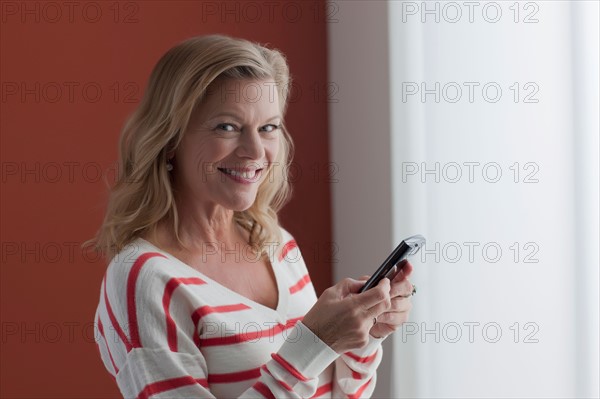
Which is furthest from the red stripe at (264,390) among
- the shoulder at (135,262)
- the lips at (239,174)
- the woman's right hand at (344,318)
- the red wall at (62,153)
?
the red wall at (62,153)

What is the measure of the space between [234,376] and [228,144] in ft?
1.23

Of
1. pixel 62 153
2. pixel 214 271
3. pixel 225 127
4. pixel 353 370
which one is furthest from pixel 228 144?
pixel 62 153

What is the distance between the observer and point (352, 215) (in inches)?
86.7

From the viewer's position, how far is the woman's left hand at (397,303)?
1301 millimetres

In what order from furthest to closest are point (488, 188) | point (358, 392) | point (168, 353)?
point (488, 188), point (358, 392), point (168, 353)

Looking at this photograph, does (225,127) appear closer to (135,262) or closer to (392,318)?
(135,262)

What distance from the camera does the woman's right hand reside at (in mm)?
1196

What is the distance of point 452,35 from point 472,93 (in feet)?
0.52

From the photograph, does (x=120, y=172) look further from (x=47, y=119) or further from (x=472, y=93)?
(x=47, y=119)

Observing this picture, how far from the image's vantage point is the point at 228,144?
4.27 ft

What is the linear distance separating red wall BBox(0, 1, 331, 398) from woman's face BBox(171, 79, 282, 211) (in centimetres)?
89

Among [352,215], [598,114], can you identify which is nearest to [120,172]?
[598,114]

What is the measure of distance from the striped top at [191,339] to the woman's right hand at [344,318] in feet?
0.05

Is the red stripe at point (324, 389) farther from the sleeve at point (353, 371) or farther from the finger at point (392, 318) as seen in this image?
the finger at point (392, 318)
